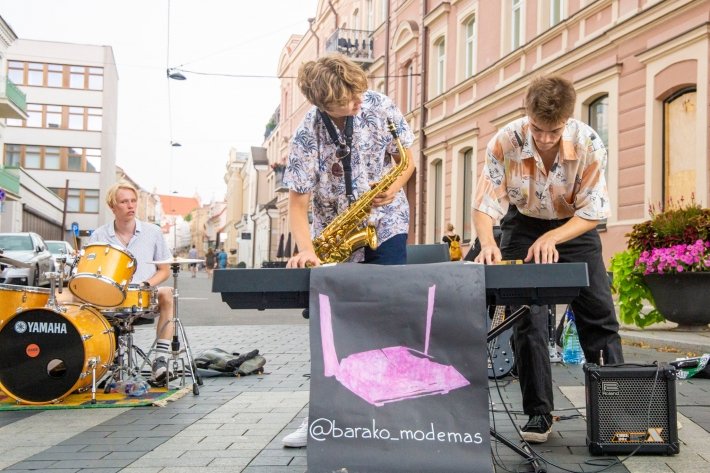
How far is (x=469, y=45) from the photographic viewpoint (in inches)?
819

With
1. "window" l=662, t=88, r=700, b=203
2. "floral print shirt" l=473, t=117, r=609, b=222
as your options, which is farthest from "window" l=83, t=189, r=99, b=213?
"floral print shirt" l=473, t=117, r=609, b=222

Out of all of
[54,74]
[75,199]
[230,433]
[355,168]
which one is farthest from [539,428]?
[54,74]

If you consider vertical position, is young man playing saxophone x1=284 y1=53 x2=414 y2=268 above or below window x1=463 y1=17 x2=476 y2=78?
below

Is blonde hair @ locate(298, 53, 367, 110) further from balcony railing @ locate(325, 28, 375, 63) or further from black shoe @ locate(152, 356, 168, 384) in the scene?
balcony railing @ locate(325, 28, 375, 63)

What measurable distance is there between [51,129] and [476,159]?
52331mm

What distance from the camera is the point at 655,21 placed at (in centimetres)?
1236

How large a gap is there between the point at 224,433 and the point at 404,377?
6.51 feet

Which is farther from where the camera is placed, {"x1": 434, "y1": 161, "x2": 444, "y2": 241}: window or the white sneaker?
{"x1": 434, "y1": 161, "x2": 444, "y2": 241}: window

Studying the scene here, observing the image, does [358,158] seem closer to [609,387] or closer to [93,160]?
[609,387]

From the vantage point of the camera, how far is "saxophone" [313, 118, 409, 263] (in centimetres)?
371

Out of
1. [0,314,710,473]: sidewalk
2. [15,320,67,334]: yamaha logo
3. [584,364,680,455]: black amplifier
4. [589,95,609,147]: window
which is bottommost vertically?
[0,314,710,473]: sidewalk

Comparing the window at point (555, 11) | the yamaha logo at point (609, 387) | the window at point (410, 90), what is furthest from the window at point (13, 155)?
the yamaha logo at point (609, 387)

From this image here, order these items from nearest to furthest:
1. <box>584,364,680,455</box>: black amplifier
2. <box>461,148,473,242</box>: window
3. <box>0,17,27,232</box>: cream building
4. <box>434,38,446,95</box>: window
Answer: <box>584,364,680,455</box>: black amplifier < <box>461,148,473,242</box>: window < <box>434,38,446,95</box>: window < <box>0,17,27,232</box>: cream building

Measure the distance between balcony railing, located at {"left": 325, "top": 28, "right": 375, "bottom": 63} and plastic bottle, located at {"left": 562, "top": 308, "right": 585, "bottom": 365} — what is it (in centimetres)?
2226
